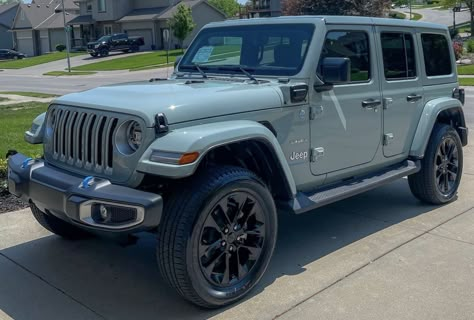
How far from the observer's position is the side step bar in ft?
14.6

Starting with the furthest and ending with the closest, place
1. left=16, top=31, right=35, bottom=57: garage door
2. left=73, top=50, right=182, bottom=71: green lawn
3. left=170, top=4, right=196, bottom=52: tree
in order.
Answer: left=16, top=31, right=35, bottom=57: garage door < left=170, top=4, right=196, bottom=52: tree < left=73, top=50, right=182, bottom=71: green lawn

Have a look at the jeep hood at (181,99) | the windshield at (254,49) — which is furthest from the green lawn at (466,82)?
the jeep hood at (181,99)

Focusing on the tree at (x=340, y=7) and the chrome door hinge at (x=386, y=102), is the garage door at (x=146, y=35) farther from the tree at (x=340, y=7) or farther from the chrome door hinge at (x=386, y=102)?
the chrome door hinge at (x=386, y=102)

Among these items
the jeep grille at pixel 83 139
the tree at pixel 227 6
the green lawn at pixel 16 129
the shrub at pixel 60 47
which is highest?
the tree at pixel 227 6

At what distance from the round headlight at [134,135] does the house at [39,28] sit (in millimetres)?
63333

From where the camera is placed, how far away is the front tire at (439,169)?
19.4ft

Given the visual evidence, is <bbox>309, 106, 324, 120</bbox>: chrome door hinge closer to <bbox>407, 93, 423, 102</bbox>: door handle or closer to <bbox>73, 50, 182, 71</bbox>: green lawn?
<bbox>407, 93, 423, 102</bbox>: door handle

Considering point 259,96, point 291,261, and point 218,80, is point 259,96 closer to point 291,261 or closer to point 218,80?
point 218,80

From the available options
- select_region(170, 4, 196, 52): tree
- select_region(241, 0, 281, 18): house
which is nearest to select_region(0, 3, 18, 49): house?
select_region(241, 0, 281, 18): house

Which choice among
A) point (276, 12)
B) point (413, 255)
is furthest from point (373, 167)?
point (276, 12)

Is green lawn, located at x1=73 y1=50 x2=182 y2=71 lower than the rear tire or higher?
higher

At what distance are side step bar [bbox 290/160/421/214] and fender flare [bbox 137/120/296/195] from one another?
2.18 feet

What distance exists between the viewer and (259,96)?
4223 millimetres

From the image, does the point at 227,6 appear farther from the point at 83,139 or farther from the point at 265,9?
the point at 83,139
